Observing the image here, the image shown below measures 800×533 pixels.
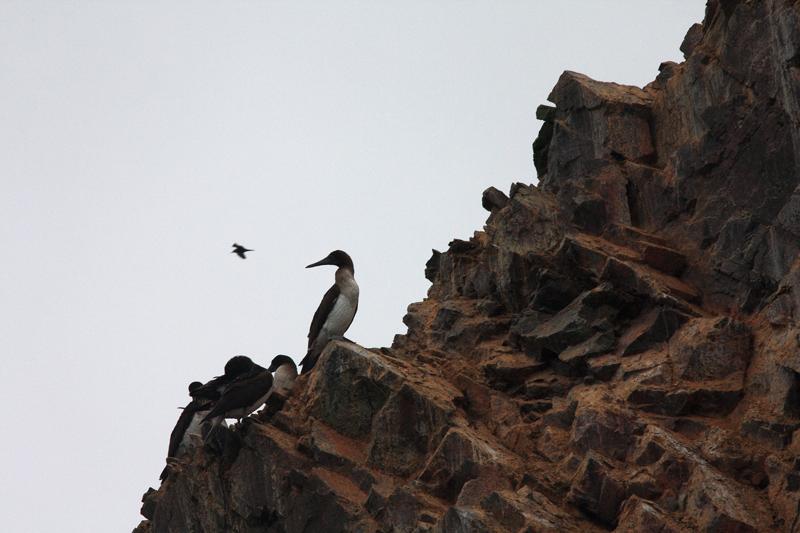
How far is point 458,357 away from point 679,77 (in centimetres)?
640

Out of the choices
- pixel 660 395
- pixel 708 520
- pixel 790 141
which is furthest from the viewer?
pixel 790 141

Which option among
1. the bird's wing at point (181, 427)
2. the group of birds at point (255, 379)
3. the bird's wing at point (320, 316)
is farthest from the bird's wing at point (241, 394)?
the bird's wing at point (181, 427)

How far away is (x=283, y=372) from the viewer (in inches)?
1000

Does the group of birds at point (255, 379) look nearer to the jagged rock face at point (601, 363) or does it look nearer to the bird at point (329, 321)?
the bird at point (329, 321)

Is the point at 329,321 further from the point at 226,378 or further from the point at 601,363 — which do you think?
the point at 601,363

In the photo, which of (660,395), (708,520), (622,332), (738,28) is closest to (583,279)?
(622,332)

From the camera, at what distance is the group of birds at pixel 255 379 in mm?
22766

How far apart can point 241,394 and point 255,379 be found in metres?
0.50

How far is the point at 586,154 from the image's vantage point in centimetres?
2434

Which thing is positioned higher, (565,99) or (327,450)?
(565,99)

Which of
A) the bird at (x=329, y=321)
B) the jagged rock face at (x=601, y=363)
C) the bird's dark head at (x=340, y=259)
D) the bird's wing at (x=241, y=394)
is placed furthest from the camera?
the bird's dark head at (x=340, y=259)

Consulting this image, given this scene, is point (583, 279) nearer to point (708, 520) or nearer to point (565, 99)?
point (565, 99)

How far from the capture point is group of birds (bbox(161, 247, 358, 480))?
2277 centimetres

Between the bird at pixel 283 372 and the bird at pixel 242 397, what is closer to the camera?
the bird at pixel 242 397
